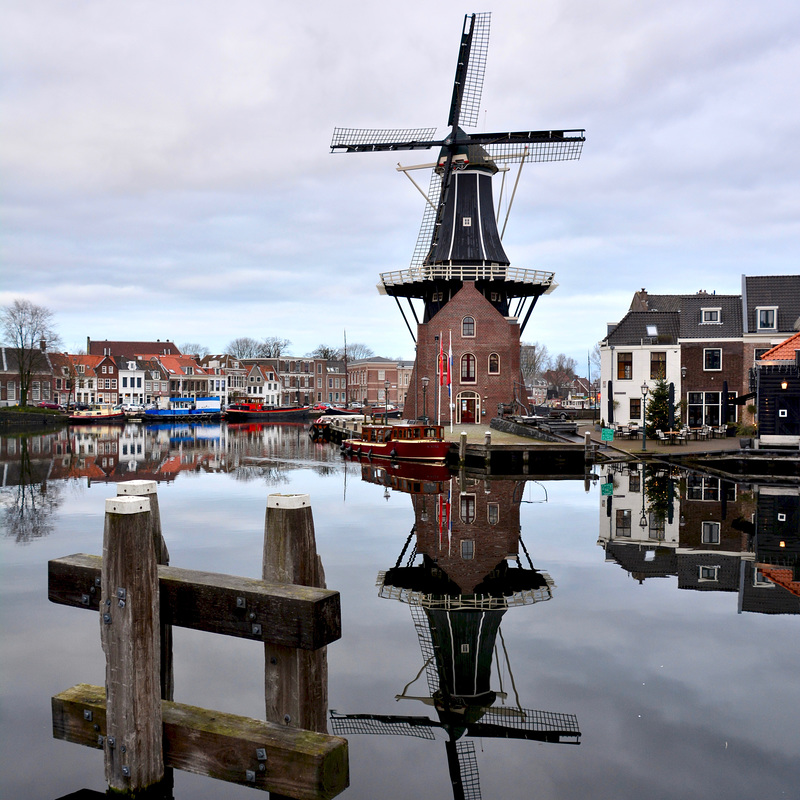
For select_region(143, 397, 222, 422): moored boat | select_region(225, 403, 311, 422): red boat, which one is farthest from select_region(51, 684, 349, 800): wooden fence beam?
select_region(225, 403, 311, 422): red boat

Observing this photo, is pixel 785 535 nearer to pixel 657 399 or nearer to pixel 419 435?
pixel 419 435

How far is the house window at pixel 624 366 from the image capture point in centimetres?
4631

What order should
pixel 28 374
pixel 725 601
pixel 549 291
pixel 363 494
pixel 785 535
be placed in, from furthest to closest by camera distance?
pixel 28 374, pixel 549 291, pixel 363 494, pixel 785 535, pixel 725 601

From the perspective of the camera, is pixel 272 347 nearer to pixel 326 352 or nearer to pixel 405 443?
pixel 326 352

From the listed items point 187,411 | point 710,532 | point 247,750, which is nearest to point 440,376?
point 710,532

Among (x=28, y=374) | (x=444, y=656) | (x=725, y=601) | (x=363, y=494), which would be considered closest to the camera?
(x=444, y=656)

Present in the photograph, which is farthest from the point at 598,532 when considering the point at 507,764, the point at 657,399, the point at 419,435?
the point at 657,399

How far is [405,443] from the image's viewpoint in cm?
3509

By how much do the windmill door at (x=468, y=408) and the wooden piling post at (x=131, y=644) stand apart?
4077 cm

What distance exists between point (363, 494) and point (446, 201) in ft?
89.5

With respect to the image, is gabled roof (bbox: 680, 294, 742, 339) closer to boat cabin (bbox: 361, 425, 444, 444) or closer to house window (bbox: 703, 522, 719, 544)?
boat cabin (bbox: 361, 425, 444, 444)

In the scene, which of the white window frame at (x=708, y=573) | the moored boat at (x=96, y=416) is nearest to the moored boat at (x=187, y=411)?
the moored boat at (x=96, y=416)

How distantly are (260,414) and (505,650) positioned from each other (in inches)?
3283

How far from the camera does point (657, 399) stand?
39.2 meters
